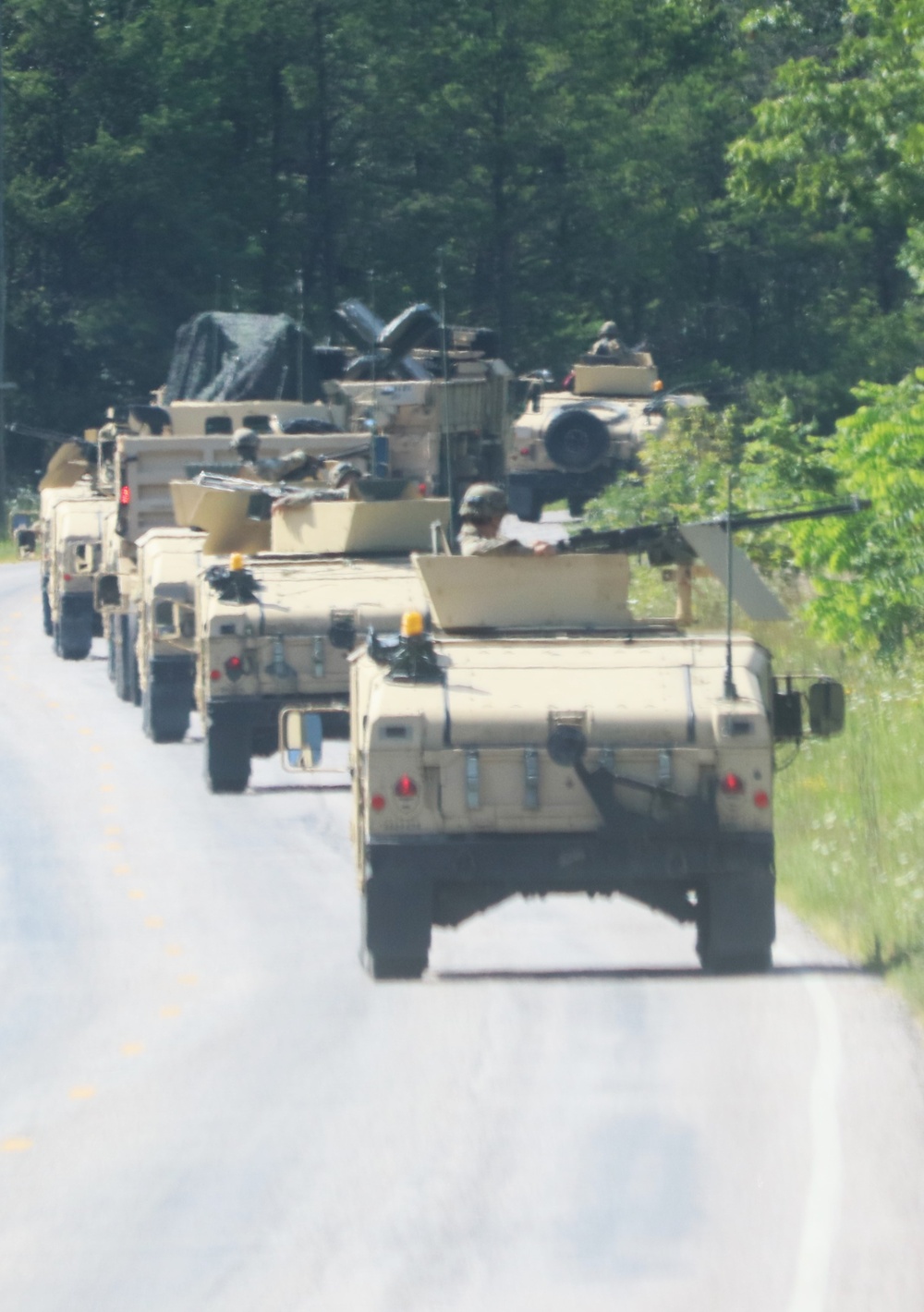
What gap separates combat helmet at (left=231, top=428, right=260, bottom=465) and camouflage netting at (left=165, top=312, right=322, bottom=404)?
4285 millimetres

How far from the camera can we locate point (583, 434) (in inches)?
1261

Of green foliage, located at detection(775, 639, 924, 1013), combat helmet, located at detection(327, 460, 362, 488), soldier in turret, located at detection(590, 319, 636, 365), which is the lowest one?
green foliage, located at detection(775, 639, 924, 1013)

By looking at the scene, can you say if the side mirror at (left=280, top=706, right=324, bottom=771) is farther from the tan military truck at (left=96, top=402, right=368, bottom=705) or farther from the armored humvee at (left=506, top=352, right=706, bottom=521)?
the armored humvee at (left=506, top=352, right=706, bottom=521)

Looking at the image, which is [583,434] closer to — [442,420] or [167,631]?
[442,420]

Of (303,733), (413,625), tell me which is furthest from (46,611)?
(413,625)

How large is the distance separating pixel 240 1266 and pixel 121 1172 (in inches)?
40.1

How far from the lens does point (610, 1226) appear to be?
7.42m

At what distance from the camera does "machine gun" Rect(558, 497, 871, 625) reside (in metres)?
11.1

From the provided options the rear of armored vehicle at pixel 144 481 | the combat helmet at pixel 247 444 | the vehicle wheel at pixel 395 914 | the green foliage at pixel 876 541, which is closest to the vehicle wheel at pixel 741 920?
the vehicle wheel at pixel 395 914

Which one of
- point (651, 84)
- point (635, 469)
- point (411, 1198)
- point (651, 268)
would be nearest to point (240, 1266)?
point (411, 1198)

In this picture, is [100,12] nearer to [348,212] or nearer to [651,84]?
[348,212]

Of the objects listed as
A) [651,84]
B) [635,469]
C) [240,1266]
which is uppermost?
[651,84]

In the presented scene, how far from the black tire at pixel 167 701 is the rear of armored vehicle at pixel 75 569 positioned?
482cm

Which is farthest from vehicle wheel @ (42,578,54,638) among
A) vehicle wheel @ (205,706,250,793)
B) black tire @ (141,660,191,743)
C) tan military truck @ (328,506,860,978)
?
tan military truck @ (328,506,860,978)
